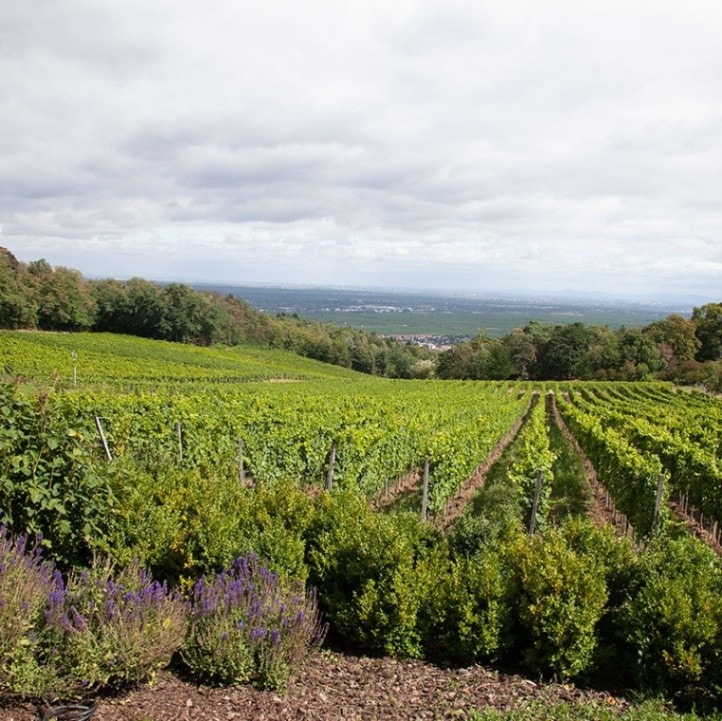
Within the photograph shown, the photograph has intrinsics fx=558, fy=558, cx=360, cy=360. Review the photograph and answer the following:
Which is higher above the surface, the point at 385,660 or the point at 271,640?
the point at 271,640

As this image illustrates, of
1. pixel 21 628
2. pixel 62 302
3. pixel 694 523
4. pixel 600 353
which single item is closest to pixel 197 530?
pixel 21 628

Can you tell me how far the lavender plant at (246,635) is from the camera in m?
4.59

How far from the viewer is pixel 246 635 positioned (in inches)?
185

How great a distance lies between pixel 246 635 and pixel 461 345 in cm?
10155

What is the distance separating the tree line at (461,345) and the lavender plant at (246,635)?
82659mm

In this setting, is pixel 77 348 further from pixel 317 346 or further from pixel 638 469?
pixel 638 469

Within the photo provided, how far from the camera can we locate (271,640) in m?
4.70

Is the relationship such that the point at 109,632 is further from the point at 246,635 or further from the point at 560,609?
the point at 560,609

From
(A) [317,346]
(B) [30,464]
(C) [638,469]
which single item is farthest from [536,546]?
(A) [317,346]

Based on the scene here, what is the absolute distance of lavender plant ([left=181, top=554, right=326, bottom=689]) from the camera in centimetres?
459

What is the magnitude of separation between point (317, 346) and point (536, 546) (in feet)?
360

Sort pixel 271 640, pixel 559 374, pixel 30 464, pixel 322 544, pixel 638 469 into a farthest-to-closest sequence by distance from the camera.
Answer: pixel 559 374 → pixel 638 469 → pixel 322 544 → pixel 30 464 → pixel 271 640

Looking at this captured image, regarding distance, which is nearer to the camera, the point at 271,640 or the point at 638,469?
the point at 271,640

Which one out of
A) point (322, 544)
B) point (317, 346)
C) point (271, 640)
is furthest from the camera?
point (317, 346)
